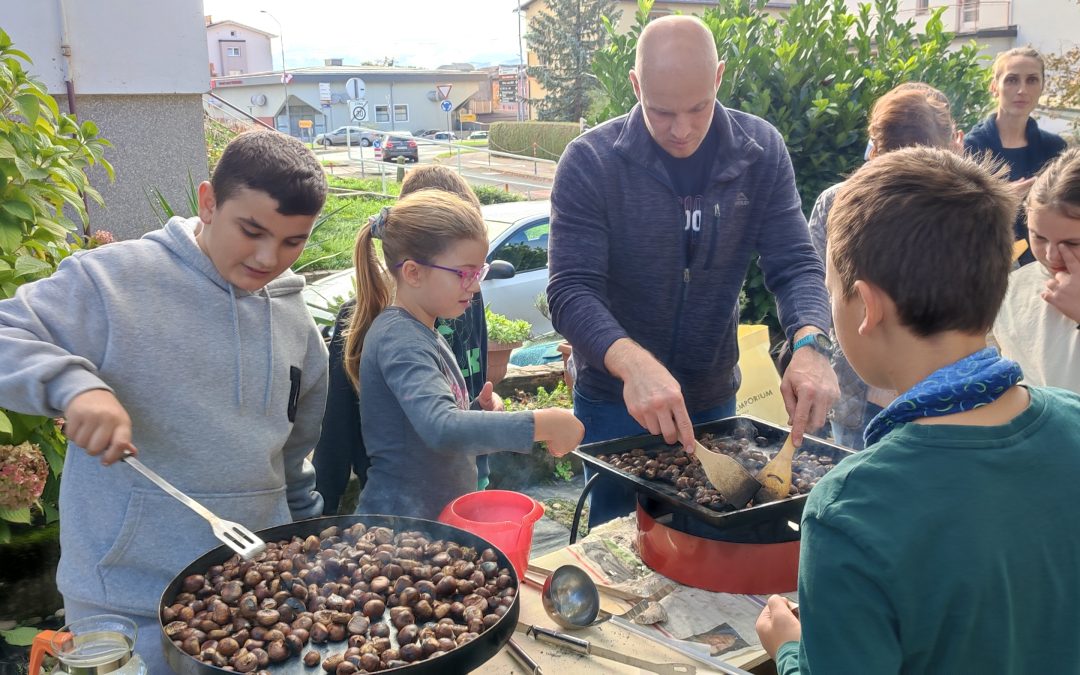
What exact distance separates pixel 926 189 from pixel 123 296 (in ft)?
5.50

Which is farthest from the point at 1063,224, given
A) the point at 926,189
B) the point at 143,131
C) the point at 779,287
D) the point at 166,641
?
the point at 143,131

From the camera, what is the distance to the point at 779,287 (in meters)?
2.83

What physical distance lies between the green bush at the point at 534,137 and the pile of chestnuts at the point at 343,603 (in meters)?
29.7

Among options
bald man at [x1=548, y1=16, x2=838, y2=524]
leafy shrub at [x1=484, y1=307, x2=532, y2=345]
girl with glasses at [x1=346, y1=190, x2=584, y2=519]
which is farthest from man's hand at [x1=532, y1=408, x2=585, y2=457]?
leafy shrub at [x1=484, y1=307, x2=532, y2=345]

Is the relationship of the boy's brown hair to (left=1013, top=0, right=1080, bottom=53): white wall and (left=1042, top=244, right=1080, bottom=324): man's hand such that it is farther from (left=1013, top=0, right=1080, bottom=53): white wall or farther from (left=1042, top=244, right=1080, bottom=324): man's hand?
(left=1013, top=0, right=1080, bottom=53): white wall

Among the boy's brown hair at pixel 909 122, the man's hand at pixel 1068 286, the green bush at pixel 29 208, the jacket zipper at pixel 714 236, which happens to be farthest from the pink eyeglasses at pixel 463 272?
the boy's brown hair at pixel 909 122

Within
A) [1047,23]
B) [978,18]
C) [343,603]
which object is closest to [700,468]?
[343,603]

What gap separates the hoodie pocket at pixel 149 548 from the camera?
188 centimetres

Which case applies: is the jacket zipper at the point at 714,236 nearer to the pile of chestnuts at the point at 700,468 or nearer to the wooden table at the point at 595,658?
the pile of chestnuts at the point at 700,468

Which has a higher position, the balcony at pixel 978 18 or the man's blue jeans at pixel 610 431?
the balcony at pixel 978 18

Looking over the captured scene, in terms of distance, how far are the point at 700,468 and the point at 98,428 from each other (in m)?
1.43

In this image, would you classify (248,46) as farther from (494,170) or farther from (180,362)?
(180,362)

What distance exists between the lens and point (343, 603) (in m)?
1.65

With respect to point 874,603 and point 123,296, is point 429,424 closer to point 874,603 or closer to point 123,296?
point 123,296
